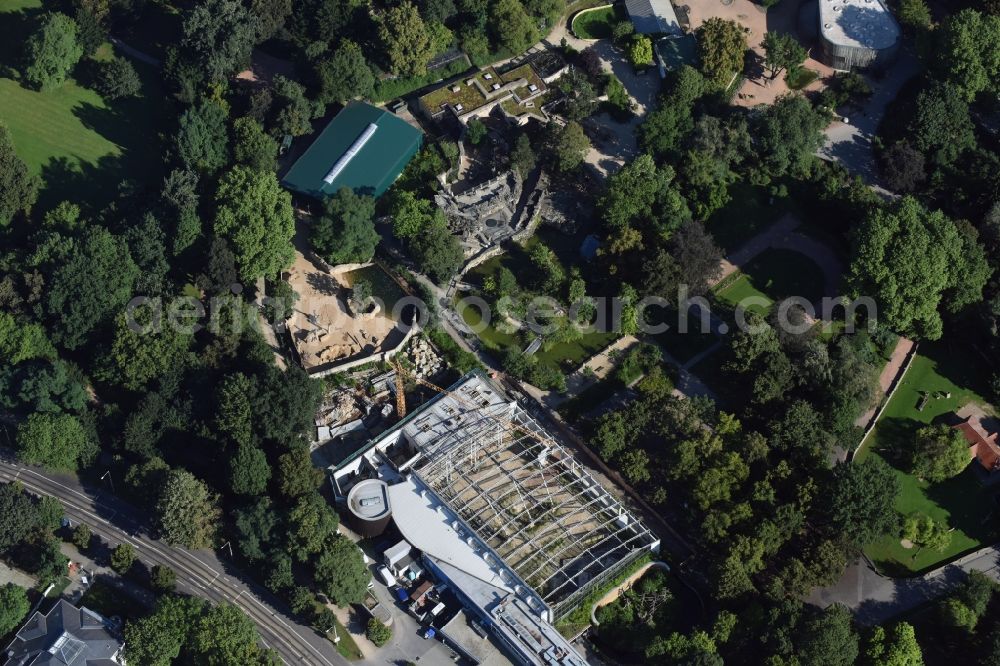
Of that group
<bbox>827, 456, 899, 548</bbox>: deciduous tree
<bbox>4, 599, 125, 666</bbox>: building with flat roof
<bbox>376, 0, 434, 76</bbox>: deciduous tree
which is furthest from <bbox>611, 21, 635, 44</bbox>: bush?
<bbox>4, 599, 125, 666</bbox>: building with flat roof

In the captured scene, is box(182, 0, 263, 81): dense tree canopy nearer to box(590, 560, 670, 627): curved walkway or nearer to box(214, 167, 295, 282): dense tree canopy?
box(214, 167, 295, 282): dense tree canopy

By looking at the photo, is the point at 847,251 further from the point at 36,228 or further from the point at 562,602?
the point at 36,228

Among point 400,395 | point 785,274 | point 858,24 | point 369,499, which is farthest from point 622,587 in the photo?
point 858,24

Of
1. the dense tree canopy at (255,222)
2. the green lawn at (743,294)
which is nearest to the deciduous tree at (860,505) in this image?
the green lawn at (743,294)

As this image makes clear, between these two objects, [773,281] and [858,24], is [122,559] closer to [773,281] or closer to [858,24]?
[773,281]

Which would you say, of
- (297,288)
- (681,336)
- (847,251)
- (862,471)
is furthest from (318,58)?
Answer: (862,471)
